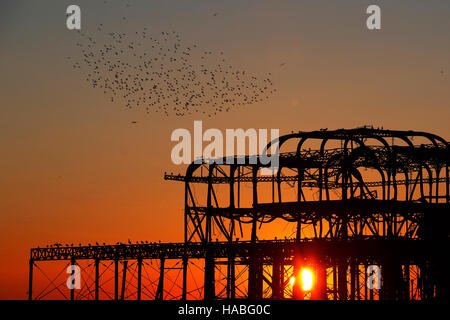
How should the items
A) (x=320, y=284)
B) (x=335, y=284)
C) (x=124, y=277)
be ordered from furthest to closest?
(x=124, y=277) → (x=335, y=284) → (x=320, y=284)

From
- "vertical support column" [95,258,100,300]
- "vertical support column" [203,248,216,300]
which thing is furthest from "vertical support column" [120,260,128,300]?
"vertical support column" [203,248,216,300]

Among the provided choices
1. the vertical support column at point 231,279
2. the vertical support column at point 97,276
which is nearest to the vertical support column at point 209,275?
the vertical support column at point 231,279

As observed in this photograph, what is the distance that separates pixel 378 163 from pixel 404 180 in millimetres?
9585

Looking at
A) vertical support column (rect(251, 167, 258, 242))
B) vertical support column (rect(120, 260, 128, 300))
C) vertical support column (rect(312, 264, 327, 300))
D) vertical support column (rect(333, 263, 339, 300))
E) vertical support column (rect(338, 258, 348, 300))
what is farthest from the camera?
vertical support column (rect(120, 260, 128, 300))

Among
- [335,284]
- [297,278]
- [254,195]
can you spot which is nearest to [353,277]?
[297,278]

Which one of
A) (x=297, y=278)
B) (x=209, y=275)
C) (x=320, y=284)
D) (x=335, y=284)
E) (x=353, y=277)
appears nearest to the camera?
(x=297, y=278)

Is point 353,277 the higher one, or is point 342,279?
point 353,277

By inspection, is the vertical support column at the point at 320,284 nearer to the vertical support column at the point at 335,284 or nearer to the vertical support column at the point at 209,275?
the vertical support column at the point at 335,284

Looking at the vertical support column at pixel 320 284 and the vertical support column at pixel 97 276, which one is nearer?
the vertical support column at pixel 320 284

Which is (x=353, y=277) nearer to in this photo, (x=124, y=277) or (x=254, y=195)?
(x=254, y=195)

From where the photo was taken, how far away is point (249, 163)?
86312mm

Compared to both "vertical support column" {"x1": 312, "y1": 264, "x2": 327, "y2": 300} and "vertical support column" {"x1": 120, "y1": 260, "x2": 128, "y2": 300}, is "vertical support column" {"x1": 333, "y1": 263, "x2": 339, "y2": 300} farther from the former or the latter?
"vertical support column" {"x1": 120, "y1": 260, "x2": 128, "y2": 300}
